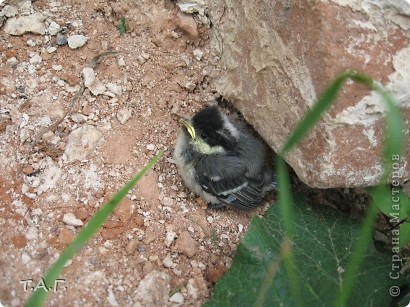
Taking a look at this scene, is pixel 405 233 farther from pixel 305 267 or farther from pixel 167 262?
pixel 167 262

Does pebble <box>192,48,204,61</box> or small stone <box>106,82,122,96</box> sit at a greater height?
pebble <box>192,48,204,61</box>

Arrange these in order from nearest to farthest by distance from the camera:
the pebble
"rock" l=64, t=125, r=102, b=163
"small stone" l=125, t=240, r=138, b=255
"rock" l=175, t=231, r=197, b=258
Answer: "small stone" l=125, t=240, r=138, b=255 < "rock" l=175, t=231, r=197, b=258 < "rock" l=64, t=125, r=102, b=163 < the pebble

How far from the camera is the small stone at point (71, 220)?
2.96 meters

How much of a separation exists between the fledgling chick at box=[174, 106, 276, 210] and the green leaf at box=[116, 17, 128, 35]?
2.34 ft

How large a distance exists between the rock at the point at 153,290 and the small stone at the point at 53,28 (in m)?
1.64

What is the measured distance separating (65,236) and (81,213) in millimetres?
164

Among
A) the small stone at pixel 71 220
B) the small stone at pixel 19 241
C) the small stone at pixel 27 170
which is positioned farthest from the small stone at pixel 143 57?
the small stone at pixel 19 241

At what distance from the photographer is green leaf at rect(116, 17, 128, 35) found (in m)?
3.61

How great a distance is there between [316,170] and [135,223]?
3.36 ft

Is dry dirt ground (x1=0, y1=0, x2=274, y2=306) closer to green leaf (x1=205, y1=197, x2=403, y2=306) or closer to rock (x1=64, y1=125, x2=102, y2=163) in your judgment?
rock (x1=64, y1=125, x2=102, y2=163)

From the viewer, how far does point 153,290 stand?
2830 millimetres

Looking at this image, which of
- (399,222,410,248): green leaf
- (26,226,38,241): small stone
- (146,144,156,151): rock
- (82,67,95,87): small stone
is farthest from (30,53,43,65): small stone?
(399,222,410,248): green leaf

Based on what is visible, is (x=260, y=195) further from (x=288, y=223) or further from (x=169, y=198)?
(x=288, y=223)

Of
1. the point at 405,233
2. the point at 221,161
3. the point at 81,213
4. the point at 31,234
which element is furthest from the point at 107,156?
the point at 405,233
